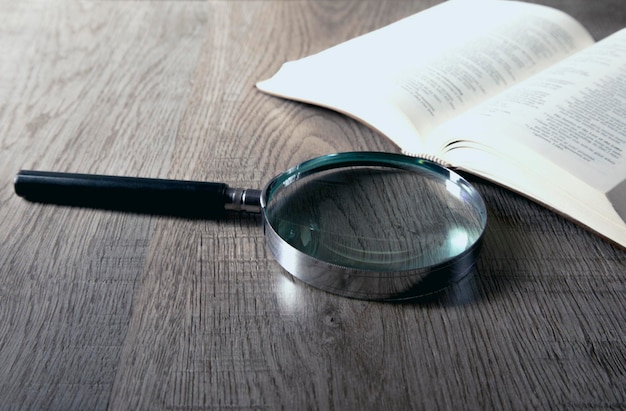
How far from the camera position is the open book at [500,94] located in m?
0.89

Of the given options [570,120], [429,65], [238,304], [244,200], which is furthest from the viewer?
[429,65]

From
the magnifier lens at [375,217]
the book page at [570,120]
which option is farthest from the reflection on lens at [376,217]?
the book page at [570,120]

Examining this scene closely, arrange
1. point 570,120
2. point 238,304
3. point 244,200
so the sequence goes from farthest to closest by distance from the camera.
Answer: point 570,120 → point 244,200 → point 238,304

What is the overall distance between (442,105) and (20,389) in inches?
24.8

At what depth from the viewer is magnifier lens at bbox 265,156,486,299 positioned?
2.49 ft

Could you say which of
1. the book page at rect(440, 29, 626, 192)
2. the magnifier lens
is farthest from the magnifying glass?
the book page at rect(440, 29, 626, 192)

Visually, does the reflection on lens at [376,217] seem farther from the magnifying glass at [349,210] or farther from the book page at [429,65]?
the book page at [429,65]

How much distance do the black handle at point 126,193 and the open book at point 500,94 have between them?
28 cm

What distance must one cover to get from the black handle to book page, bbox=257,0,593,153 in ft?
0.91

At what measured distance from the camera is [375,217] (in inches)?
32.7

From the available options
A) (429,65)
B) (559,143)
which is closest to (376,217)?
(559,143)

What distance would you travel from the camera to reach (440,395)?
0.66 meters

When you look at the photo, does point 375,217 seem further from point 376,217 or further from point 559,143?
point 559,143

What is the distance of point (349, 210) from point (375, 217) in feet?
0.10
